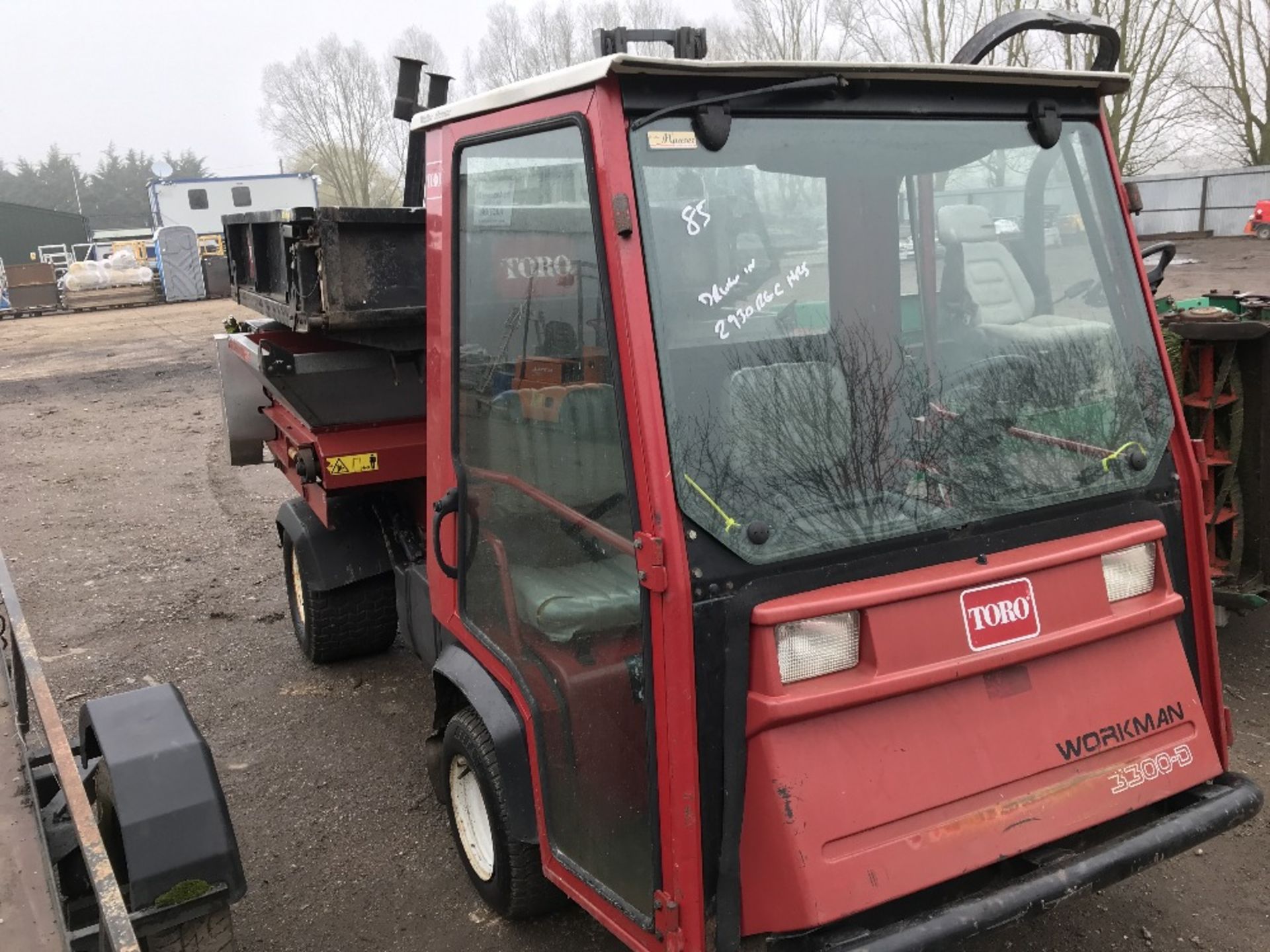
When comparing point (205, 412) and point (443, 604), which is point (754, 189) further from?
point (205, 412)

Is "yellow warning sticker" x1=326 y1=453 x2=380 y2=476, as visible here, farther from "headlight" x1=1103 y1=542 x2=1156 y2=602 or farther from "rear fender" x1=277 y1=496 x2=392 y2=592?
"headlight" x1=1103 y1=542 x2=1156 y2=602

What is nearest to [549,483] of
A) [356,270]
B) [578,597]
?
[578,597]

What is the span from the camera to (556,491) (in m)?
2.56

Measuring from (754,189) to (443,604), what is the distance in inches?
62.2

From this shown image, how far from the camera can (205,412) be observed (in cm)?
1208

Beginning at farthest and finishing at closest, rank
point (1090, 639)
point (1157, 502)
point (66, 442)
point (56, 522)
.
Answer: point (66, 442)
point (56, 522)
point (1157, 502)
point (1090, 639)

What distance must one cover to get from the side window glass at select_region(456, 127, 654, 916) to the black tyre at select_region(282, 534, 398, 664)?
6.07 feet

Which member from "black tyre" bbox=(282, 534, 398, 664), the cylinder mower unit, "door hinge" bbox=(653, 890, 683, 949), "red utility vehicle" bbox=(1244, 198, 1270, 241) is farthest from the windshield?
"red utility vehicle" bbox=(1244, 198, 1270, 241)

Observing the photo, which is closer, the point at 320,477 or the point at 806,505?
the point at 806,505

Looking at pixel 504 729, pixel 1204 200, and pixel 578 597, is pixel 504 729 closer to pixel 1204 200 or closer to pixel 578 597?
pixel 578 597

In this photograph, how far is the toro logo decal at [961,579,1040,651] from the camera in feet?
7.38

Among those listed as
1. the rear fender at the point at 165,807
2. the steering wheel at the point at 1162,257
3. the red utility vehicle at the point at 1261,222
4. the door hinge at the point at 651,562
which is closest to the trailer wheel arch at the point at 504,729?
the rear fender at the point at 165,807

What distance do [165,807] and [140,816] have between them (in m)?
0.05

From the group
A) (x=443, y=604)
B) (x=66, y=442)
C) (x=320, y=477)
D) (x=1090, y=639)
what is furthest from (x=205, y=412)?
(x=1090, y=639)
